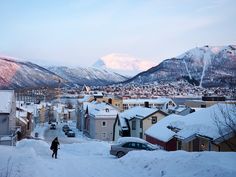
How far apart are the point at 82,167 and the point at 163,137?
66.2ft

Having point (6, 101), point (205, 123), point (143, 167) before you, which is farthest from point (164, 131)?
point (143, 167)

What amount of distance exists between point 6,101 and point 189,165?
3338 cm

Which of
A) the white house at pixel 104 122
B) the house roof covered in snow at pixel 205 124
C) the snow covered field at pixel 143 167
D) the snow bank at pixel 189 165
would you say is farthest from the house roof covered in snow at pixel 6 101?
the white house at pixel 104 122

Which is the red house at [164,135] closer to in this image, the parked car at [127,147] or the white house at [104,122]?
the parked car at [127,147]

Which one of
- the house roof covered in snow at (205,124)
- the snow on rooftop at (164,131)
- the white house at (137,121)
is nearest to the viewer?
the house roof covered in snow at (205,124)

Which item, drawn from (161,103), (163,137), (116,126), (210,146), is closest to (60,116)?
(161,103)

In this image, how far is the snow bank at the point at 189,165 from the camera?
47.7ft

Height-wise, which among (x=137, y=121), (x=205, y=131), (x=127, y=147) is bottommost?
(x=137, y=121)

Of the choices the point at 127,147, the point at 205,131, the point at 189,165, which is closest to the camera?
the point at 189,165

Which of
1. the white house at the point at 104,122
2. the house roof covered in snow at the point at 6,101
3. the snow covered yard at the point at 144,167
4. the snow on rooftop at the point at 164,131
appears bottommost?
the white house at the point at 104,122

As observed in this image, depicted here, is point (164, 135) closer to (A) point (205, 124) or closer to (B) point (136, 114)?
(A) point (205, 124)

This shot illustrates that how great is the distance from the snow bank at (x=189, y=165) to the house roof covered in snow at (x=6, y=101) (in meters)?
26.8

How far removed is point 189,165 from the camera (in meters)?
16.7

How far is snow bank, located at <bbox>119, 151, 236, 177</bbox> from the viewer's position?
14.5 meters
